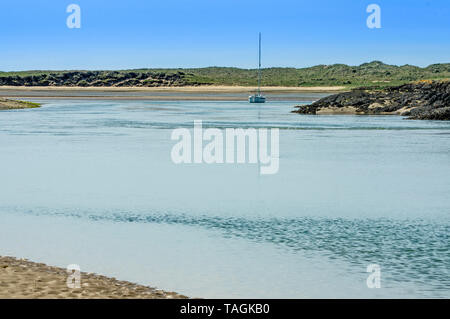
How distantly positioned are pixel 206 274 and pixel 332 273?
1953 mm

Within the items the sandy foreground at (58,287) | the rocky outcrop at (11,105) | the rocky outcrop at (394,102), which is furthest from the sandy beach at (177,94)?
the sandy foreground at (58,287)

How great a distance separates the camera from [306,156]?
1093 inches

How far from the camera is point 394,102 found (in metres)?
69.4

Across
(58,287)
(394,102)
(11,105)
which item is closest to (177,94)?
(11,105)

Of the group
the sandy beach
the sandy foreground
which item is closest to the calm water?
the sandy foreground

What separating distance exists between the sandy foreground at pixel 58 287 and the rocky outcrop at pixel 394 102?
52.5m

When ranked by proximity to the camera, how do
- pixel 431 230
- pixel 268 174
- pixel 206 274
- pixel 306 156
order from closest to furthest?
pixel 206 274, pixel 431 230, pixel 268 174, pixel 306 156

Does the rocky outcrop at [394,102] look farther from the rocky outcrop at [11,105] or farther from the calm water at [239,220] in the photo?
the calm water at [239,220]

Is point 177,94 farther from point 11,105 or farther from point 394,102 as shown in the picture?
point 394,102

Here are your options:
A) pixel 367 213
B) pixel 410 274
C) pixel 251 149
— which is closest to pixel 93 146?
pixel 251 149

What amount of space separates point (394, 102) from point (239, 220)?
5759 centimetres

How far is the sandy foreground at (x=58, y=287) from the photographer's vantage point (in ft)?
29.2
